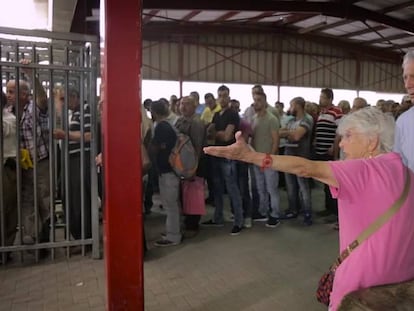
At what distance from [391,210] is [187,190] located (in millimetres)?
3584

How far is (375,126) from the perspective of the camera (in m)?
1.82

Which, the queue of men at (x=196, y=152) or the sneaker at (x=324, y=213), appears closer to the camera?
the queue of men at (x=196, y=152)

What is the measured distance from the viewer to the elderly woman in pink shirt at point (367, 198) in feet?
5.50

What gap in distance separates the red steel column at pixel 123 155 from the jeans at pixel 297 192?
332cm

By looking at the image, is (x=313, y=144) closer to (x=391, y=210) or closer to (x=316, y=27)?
(x=391, y=210)

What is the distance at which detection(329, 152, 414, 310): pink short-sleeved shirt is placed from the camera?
1677 mm

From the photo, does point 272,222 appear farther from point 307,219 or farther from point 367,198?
point 367,198

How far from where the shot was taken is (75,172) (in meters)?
4.35

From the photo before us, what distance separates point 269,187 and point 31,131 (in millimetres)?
2916

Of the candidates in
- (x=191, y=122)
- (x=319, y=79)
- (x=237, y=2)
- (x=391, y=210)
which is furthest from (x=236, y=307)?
(x=319, y=79)

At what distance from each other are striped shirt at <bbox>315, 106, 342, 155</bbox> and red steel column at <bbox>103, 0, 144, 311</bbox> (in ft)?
11.2

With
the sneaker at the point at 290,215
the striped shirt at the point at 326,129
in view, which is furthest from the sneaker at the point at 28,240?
the striped shirt at the point at 326,129

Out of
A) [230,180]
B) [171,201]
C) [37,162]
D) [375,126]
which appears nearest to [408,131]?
[375,126]

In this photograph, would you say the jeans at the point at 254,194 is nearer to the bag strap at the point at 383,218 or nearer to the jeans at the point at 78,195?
the jeans at the point at 78,195
